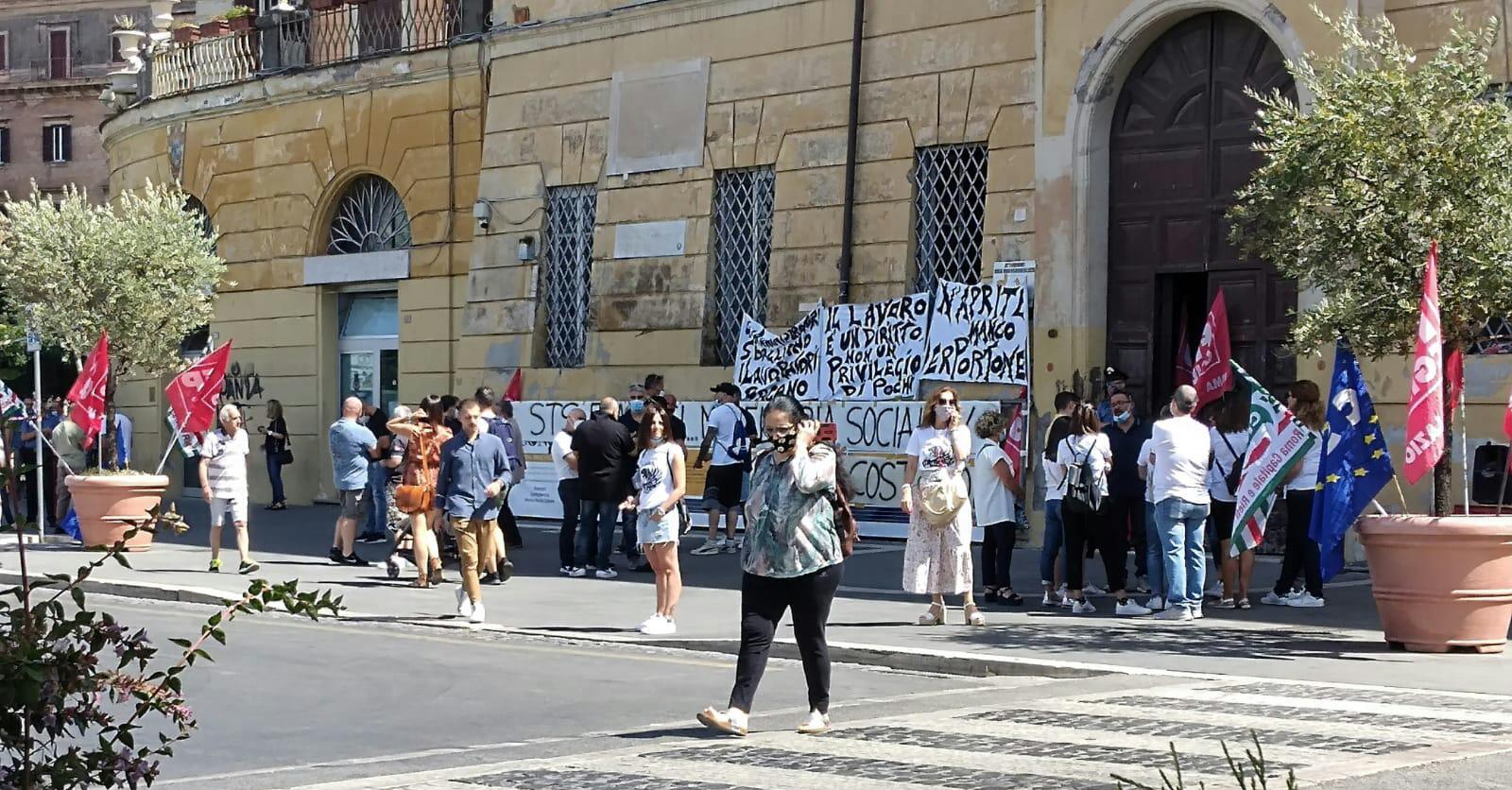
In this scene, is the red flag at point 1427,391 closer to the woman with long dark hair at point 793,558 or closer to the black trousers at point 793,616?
the woman with long dark hair at point 793,558

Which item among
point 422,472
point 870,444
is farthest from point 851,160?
point 422,472

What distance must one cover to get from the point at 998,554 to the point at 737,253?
27.9ft

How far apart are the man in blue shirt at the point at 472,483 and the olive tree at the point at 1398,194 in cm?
637

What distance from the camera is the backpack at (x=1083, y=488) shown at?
48.7ft

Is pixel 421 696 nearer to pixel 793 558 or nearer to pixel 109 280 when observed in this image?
pixel 793 558

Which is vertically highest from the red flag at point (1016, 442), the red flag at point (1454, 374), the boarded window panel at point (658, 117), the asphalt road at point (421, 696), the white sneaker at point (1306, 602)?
the boarded window panel at point (658, 117)

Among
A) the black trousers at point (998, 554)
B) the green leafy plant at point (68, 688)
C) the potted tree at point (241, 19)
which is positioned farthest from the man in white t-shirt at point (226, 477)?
the green leafy plant at point (68, 688)

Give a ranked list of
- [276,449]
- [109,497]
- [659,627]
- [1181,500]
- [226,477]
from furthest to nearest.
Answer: [276,449] → [109,497] → [226,477] → [1181,500] → [659,627]

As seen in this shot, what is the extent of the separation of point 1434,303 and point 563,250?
583 inches

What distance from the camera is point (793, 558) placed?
9625 millimetres

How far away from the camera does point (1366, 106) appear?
12.5 metres

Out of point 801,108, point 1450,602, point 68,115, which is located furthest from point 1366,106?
point 68,115

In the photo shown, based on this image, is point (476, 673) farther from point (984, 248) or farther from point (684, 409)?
point (684, 409)

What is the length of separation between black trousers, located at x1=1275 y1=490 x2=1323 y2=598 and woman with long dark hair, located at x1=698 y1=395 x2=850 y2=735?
5898mm
